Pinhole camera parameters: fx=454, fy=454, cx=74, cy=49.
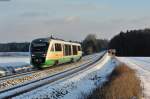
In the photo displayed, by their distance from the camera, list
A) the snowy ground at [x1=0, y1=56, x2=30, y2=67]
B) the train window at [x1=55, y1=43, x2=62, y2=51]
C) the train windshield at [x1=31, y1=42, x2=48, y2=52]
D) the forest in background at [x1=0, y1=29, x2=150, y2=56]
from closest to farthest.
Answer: the train windshield at [x1=31, y1=42, x2=48, y2=52] < the train window at [x1=55, y1=43, x2=62, y2=51] < the snowy ground at [x1=0, y1=56, x2=30, y2=67] < the forest in background at [x1=0, y1=29, x2=150, y2=56]

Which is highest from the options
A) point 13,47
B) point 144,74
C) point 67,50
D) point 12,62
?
point 13,47

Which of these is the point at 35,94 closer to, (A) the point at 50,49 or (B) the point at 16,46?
(A) the point at 50,49

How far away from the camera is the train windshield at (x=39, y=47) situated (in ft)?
135

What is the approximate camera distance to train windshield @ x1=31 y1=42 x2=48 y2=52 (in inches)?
1615

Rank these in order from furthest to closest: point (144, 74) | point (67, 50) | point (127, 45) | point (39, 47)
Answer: point (127, 45)
point (67, 50)
point (39, 47)
point (144, 74)

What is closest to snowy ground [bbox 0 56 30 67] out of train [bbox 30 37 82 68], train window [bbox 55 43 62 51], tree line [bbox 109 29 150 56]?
train [bbox 30 37 82 68]

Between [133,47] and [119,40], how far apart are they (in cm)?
1625

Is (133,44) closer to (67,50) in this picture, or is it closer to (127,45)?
(127,45)

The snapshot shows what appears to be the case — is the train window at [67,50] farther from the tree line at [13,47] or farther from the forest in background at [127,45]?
the tree line at [13,47]

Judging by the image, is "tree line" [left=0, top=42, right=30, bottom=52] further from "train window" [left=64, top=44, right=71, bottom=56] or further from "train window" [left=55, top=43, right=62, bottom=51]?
"train window" [left=55, top=43, right=62, bottom=51]

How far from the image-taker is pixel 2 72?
36031mm

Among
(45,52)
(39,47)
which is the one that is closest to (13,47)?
(39,47)

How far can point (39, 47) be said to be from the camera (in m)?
41.5

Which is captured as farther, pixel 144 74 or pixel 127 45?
pixel 127 45
